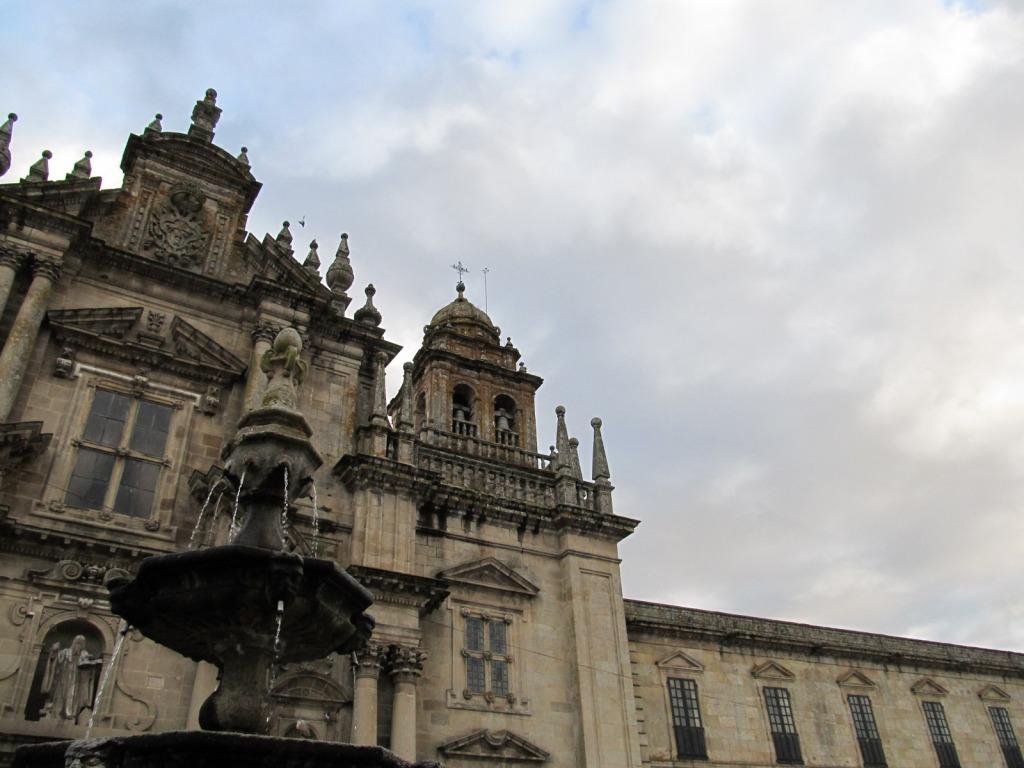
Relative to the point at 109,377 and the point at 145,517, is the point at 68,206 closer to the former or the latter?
the point at 109,377

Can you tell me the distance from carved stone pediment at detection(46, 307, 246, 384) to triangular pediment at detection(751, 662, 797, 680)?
1813 cm

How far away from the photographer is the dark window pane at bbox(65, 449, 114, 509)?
51.8 feet

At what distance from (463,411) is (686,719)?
13050mm

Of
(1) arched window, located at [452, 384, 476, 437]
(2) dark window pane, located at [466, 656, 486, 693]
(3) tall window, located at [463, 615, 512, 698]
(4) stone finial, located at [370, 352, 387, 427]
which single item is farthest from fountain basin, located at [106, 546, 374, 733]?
(1) arched window, located at [452, 384, 476, 437]

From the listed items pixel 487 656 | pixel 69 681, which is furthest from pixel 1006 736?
pixel 69 681

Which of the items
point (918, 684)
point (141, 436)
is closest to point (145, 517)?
point (141, 436)

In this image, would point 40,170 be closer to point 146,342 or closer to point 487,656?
point 146,342

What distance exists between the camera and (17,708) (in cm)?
1339

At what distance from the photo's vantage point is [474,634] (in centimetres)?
1877

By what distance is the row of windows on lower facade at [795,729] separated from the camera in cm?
2405

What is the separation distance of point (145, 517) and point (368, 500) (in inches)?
174

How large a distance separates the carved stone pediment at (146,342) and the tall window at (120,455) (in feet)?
2.92

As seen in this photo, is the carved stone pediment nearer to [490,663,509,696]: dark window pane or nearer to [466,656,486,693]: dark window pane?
[466,656,486,693]: dark window pane

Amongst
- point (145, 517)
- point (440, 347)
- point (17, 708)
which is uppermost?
point (440, 347)
